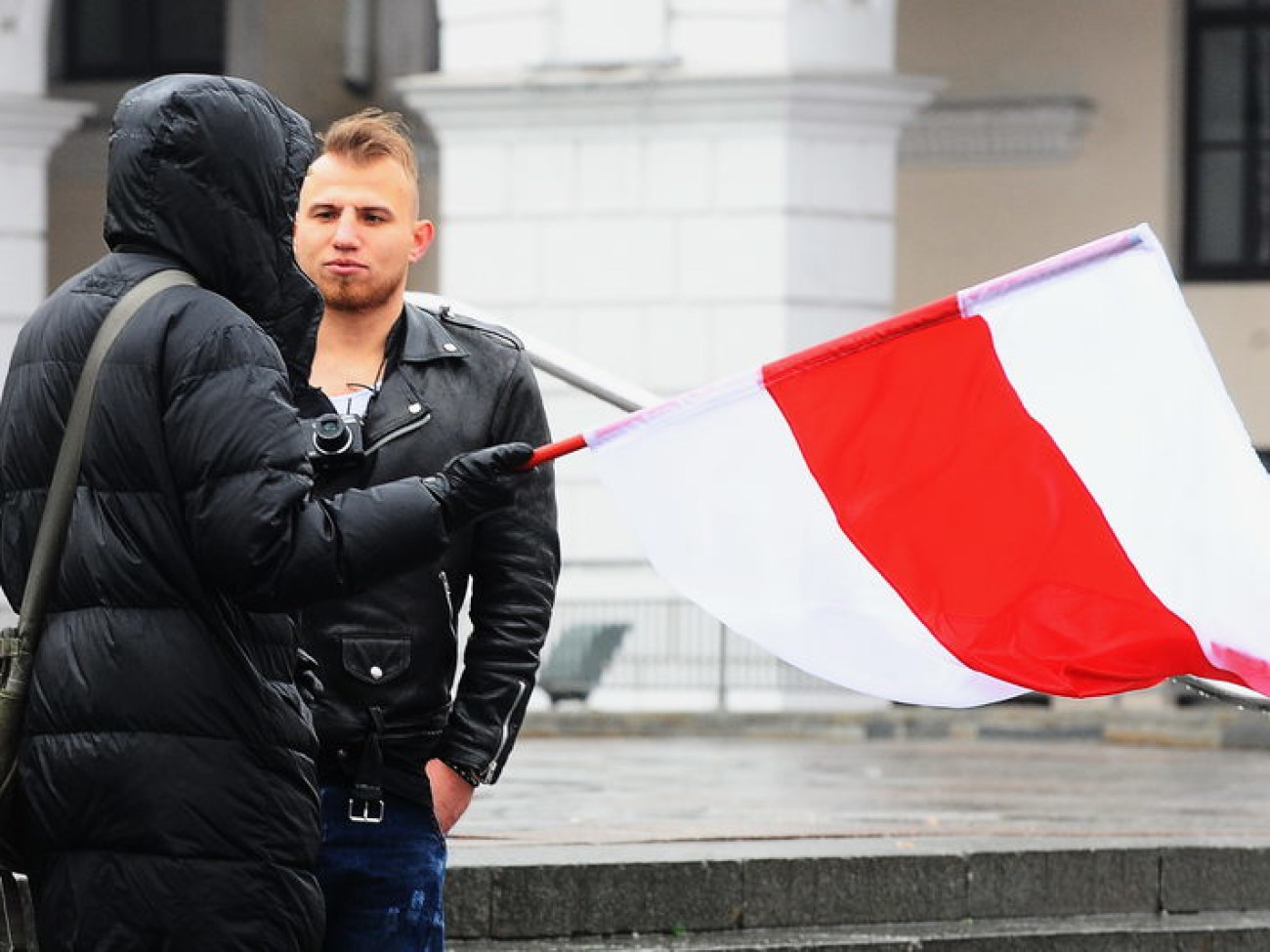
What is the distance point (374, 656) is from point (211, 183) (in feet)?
3.09

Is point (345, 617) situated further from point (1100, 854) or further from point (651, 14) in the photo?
point (651, 14)

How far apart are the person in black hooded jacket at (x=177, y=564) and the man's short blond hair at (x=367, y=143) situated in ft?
3.10

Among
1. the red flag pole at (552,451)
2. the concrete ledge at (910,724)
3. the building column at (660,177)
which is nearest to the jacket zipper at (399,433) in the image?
the red flag pole at (552,451)

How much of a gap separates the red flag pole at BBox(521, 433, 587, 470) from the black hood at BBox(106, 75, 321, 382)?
0.41 meters

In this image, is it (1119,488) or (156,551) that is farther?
(1119,488)

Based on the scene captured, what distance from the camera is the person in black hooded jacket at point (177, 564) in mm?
3910

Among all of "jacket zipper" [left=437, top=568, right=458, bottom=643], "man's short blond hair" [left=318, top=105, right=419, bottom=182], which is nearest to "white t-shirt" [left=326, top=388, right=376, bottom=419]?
"jacket zipper" [left=437, top=568, right=458, bottom=643]

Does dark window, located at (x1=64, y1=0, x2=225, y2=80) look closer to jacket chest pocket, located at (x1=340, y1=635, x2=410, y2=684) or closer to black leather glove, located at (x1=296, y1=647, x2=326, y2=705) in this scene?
jacket chest pocket, located at (x1=340, y1=635, x2=410, y2=684)

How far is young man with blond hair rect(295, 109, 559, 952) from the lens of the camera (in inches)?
183

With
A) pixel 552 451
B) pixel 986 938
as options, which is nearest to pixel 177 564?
pixel 552 451

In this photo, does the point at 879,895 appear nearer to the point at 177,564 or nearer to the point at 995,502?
the point at 995,502

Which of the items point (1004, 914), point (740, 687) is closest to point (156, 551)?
point (1004, 914)

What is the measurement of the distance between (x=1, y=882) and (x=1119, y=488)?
73.5 inches

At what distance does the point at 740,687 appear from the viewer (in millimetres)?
17656
